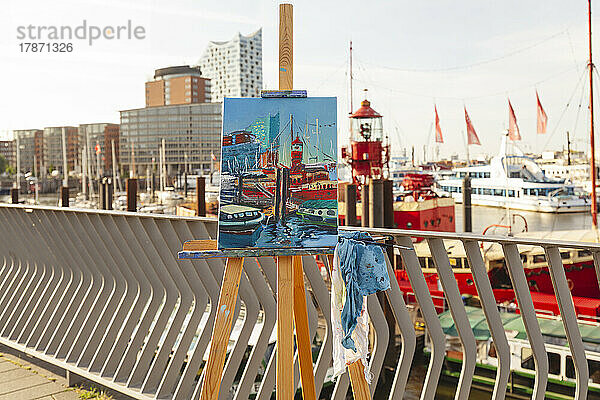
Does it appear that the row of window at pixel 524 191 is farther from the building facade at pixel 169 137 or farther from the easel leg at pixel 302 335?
the easel leg at pixel 302 335

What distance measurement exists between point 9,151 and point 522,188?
2304 cm

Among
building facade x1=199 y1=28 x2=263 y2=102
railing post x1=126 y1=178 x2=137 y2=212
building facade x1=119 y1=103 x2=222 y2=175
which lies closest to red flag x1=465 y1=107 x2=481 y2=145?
building facade x1=119 y1=103 x2=222 y2=175

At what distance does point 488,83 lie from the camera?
25.6 metres

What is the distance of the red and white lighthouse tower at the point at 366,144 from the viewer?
13.8 meters

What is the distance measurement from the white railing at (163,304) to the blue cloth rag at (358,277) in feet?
0.83

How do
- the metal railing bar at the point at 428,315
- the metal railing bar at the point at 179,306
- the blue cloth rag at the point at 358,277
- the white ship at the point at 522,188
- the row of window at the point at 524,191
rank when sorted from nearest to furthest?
the blue cloth rag at the point at 358,277, the metal railing bar at the point at 428,315, the metal railing bar at the point at 179,306, the white ship at the point at 522,188, the row of window at the point at 524,191

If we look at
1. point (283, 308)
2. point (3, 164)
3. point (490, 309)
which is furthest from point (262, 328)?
point (3, 164)

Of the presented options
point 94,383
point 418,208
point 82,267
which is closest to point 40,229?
point 82,267

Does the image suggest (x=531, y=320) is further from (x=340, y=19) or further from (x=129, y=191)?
(x=340, y=19)

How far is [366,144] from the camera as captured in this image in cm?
1441

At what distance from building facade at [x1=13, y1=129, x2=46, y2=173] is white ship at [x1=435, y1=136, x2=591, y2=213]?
19.7 metres

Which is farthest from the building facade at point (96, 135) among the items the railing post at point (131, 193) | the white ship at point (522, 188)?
the railing post at point (131, 193)

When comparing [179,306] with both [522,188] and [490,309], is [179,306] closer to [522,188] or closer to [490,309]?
[490,309]

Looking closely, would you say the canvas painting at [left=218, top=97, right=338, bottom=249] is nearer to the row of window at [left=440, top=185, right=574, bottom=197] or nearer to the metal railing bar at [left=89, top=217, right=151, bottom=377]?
the metal railing bar at [left=89, top=217, right=151, bottom=377]
